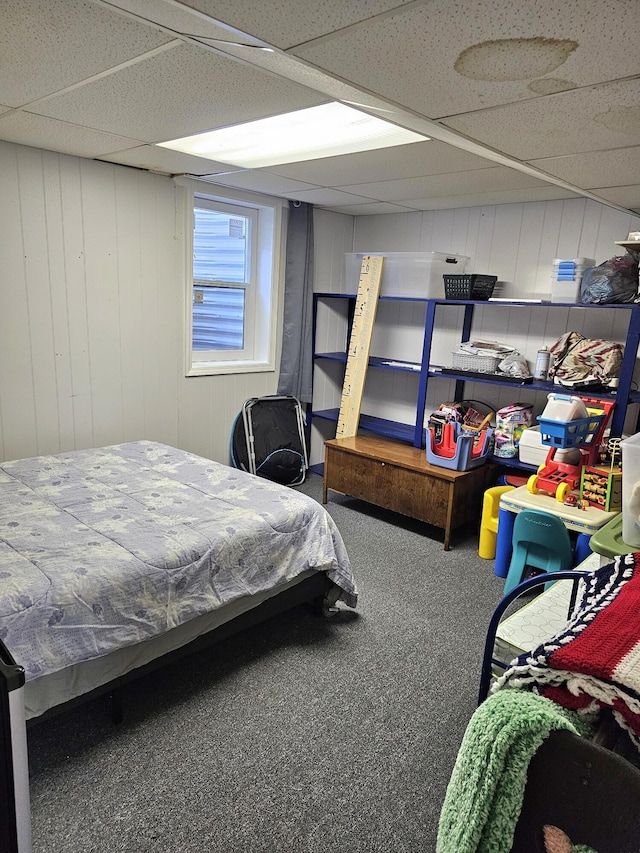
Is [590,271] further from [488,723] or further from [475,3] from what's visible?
[488,723]

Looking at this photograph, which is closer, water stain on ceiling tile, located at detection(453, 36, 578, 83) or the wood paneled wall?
water stain on ceiling tile, located at detection(453, 36, 578, 83)

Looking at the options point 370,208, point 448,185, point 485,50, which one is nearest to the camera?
point 485,50

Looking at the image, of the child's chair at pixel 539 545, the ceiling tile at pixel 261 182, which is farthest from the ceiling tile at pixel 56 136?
the child's chair at pixel 539 545

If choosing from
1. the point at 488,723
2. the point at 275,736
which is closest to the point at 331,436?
the point at 275,736

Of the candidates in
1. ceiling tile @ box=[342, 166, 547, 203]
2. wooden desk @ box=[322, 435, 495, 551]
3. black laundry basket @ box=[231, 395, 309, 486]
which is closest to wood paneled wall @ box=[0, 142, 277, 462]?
black laundry basket @ box=[231, 395, 309, 486]

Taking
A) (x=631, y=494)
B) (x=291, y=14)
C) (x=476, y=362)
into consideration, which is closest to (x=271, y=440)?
(x=476, y=362)

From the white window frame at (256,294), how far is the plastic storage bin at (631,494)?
3115 millimetres

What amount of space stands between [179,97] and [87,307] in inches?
67.9

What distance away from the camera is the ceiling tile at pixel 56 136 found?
2500mm

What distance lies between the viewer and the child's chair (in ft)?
8.91

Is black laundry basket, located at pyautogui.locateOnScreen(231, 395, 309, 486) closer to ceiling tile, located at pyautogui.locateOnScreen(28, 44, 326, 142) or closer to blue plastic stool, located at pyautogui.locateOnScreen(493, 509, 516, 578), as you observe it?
blue plastic stool, located at pyautogui.locateOnScreen(493, 509, 516, 578)

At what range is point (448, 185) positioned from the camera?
3.31 m

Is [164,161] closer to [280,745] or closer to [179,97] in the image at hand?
[179,97]

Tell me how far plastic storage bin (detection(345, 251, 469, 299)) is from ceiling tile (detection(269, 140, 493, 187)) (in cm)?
85
